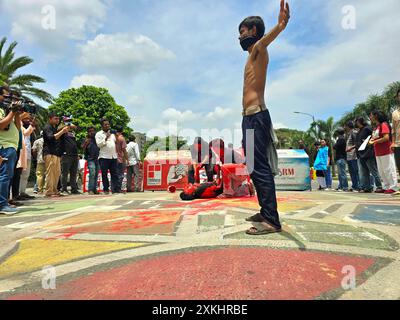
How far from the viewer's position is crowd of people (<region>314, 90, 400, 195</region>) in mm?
6191

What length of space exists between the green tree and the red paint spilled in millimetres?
31117

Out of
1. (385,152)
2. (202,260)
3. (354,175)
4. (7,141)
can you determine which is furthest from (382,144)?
(7,141)

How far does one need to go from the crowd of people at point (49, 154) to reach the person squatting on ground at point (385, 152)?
21.5 ft

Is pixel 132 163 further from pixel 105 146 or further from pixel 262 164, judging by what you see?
pixel 262 164

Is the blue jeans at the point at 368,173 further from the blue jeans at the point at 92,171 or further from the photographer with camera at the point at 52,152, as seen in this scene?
the photographer with camera at the point at 52,152

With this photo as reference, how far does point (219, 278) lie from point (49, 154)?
6.40m

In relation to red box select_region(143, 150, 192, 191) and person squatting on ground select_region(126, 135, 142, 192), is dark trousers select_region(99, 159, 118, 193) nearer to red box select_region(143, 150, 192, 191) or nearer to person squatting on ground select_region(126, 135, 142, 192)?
person squatting on ground select_region(126, 135, 142, 192)

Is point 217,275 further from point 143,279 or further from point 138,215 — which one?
point 138,215

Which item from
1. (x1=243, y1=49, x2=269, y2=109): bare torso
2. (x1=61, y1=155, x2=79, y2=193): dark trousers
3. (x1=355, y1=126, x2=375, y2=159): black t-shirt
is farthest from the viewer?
(x1=61, y1=155, x2=79, y2=193): dark trousers

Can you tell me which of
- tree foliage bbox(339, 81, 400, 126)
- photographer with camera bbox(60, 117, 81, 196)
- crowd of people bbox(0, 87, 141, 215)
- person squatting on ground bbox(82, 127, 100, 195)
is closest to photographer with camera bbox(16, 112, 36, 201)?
crowd of people bbox(0, 87, 141, 215)

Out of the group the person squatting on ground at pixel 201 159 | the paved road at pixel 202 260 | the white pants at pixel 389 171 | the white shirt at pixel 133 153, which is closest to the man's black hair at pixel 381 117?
the white pants at pixel 389 171

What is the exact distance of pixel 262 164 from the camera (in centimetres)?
243

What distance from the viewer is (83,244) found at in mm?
2176
